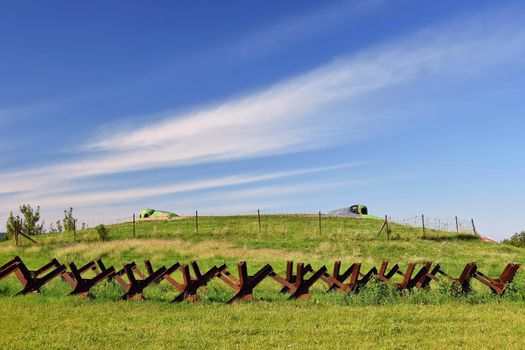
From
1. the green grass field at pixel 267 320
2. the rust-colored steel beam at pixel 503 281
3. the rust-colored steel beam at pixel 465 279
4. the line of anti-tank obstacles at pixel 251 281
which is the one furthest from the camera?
Result: the rust-colored steel beam at pixel 503 281

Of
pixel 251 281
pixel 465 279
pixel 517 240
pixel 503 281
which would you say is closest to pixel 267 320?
pixel 251 281

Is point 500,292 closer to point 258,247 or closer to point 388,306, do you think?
point 388,306

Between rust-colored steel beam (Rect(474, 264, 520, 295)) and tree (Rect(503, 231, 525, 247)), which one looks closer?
rust-colored steel beam (Rect(474, 264, 520, 295))

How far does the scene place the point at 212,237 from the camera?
39.7 meters

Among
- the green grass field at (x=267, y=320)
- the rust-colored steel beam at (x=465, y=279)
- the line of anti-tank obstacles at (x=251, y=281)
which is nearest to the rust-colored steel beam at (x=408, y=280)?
the line of anti-tank obstacles at (x=251, y=281)

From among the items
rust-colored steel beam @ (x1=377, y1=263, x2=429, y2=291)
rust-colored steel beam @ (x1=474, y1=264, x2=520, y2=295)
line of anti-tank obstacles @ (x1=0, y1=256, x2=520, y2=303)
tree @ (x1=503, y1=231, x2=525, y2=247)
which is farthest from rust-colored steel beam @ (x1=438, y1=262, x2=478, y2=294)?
tree @ (x1=503, y1=231, x2=525, y2=247)

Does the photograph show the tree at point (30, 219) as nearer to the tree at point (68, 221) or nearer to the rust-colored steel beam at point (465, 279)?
the tree at point (68, 221)

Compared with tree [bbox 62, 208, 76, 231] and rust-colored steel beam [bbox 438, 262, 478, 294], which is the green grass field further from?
tree [bbox 62, 208, 76, 231]

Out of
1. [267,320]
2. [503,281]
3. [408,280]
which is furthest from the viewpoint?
[503,281]

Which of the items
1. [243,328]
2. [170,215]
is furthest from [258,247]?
[170,215]

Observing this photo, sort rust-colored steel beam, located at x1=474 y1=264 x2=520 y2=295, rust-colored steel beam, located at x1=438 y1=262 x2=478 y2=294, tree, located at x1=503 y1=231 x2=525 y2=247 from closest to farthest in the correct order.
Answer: rust-colored steel beam, located at x1=438 y1=262 x2=478 y2=294, rust-colored steel beam, located at x1=474 y1=264 x2=520 y2=295, tree, located at x1=503 y1=231 x2=525 y2=247

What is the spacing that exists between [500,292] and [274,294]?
5.63 metres

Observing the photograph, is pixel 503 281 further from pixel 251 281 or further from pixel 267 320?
pixel 267 320

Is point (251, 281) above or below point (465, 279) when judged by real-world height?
above
